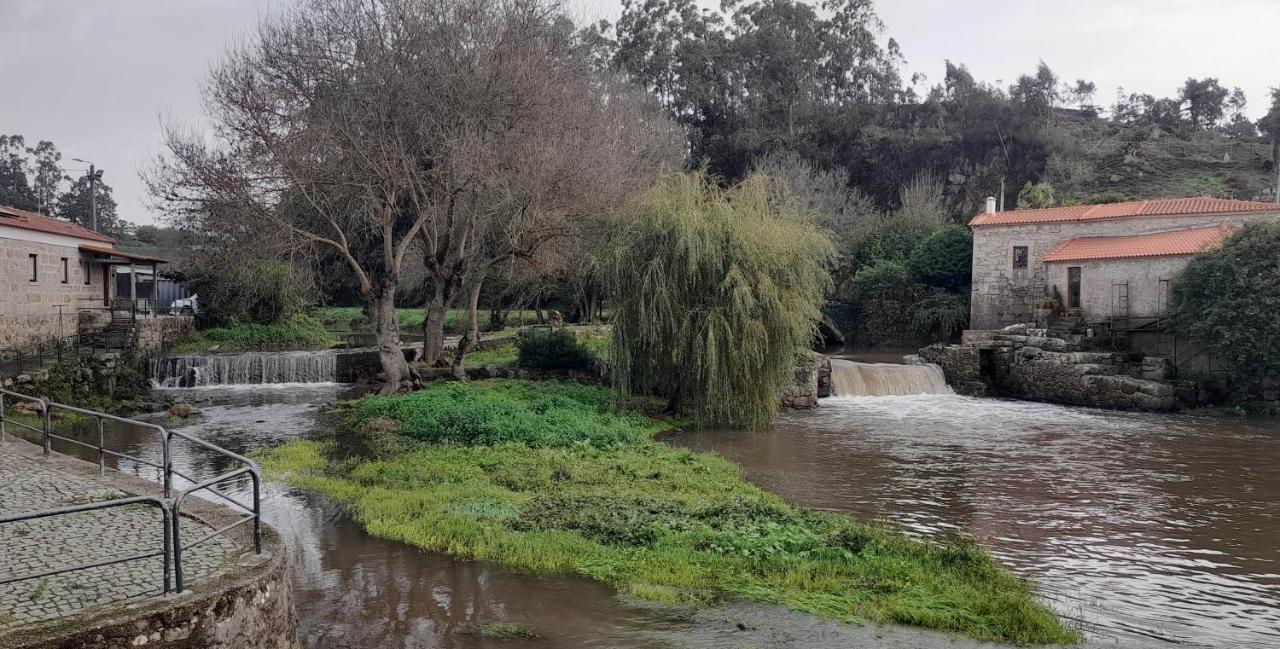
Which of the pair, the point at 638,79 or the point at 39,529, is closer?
the point at 39,529

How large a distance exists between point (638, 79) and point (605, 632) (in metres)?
57.6

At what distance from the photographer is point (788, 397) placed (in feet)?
78.8

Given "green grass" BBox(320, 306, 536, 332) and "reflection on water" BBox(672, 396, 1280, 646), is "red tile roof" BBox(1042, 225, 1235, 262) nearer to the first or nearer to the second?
"reflection on water" BBox(672, 396, 1280, 646)

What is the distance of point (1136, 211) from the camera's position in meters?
32.1

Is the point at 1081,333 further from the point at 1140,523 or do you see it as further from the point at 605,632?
the point at 605,632

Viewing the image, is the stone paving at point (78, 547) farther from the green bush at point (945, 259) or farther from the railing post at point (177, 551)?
the green bush at point (945, 259)

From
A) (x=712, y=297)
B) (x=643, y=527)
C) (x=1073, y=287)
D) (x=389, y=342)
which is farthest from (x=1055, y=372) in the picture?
(x=643, y=527)

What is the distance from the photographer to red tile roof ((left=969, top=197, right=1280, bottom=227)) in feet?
99.2

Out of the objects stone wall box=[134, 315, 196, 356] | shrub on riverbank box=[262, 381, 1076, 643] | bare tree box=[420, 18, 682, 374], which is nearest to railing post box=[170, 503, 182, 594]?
shrub on riverbank box=[262, 381, 1076, 643]

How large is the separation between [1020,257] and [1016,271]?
602 millimetres

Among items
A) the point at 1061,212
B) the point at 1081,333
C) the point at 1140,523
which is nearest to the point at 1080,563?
the point at 1140,523

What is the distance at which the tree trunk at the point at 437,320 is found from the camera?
971 inches

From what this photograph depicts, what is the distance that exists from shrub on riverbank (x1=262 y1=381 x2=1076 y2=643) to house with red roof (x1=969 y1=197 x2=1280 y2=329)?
21555mm

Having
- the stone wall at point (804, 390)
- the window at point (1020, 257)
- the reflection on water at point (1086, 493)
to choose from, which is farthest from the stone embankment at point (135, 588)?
the window at point (1020, 257)
